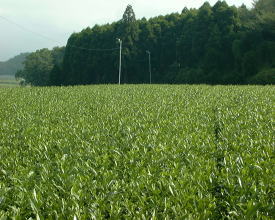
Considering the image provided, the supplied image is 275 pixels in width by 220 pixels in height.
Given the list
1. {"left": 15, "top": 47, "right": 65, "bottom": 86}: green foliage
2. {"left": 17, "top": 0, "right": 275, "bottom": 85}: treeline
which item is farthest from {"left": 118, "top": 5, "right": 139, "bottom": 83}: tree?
{"left": 15, "top": 47, "right": 65, "bottom": 86}: green foliage

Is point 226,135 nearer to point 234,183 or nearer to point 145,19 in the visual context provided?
point 234,183

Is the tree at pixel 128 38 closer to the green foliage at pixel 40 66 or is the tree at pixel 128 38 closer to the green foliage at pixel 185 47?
the green foliage at pixel 185 47

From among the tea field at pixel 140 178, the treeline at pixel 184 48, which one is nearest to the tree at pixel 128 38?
the treeline at pixel 184 48

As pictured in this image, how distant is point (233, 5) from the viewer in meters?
74.7

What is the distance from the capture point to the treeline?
62344 millimetres

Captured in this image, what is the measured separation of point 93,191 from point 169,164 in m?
2.04

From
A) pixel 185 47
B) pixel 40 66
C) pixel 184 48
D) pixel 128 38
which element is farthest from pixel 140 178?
pixel 40 66

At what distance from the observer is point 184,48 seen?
8056 centimetres

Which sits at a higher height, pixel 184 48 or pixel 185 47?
pixel 185 47

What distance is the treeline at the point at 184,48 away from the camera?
62.3 metres

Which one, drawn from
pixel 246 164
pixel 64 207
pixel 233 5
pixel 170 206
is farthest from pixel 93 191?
pixel 233 5

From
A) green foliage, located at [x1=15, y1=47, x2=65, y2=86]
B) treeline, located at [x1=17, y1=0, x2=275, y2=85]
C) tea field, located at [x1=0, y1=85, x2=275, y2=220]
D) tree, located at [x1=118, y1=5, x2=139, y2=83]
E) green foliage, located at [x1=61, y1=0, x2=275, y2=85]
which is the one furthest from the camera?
green foliage, located at [x1=15, y1=47, x2=65, y2=86]

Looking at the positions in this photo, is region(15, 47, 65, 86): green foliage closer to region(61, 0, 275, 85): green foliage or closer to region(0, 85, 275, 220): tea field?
region(61, 0, 275, 85): green foliage

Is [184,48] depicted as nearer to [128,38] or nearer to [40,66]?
[128,38]
